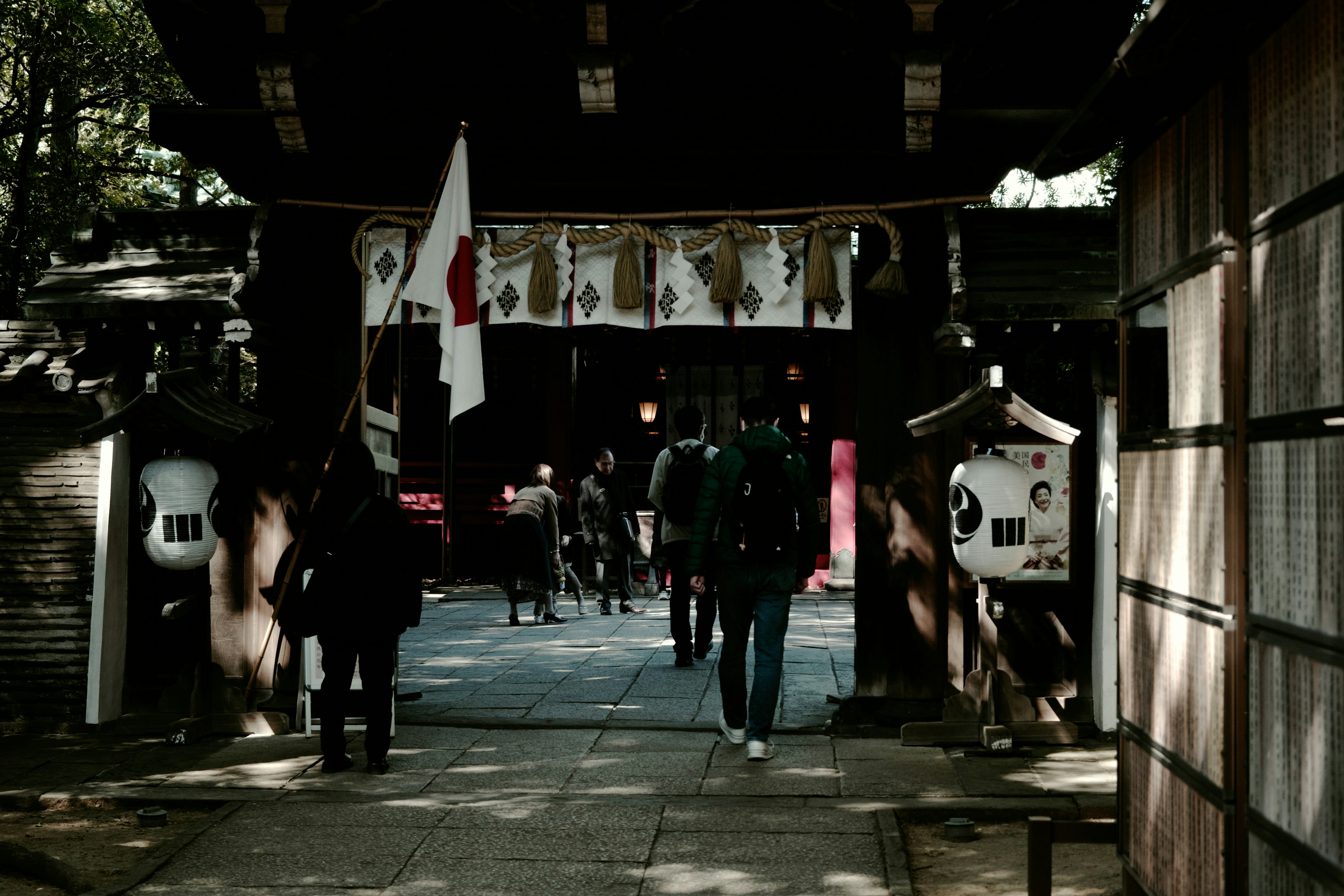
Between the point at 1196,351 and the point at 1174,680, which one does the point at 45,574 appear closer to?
the point at 1174,680

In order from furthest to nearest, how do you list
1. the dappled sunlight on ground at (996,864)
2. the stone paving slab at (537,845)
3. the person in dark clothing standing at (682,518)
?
the person in dark clothing standing at (682,518) → the stone paving slab at (537,845) → the dappled sunlight on ground at (996,864)

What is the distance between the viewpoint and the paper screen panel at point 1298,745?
284 cm

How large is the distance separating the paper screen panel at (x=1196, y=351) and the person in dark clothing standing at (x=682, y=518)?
5.79m

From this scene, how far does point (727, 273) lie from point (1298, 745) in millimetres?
5131

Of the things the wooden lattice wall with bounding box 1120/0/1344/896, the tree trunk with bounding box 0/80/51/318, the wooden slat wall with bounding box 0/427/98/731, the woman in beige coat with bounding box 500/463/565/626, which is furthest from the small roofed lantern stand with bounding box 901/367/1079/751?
the tree trunk with bounding box 0/80/51/318

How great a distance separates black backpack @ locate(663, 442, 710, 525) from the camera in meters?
9.87

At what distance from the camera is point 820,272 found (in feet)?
24.9

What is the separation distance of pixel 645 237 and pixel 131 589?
4243 millimetres

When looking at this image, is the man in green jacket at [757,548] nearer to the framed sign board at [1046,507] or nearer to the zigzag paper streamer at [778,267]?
the zigzag paper streamer at [778,267]

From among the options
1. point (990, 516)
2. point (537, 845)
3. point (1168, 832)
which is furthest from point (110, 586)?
point (1168, 832)

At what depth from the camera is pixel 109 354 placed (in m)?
8.02

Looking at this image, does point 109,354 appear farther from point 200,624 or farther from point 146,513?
point 200,624

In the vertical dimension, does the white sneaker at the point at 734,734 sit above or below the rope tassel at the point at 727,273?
below

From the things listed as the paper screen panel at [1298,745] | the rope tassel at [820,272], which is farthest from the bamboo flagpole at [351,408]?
the paper screen panel at [1298,745]
